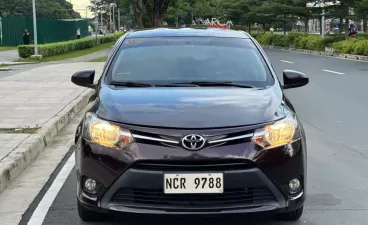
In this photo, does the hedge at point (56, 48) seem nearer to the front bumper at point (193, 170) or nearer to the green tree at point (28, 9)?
the front bumper at point (193, 170)

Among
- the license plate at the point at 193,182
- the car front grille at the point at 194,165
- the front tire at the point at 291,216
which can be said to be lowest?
the front tire at the point at 291,216

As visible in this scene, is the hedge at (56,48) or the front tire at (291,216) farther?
the hedge at (56,48)

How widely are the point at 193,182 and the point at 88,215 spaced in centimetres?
117

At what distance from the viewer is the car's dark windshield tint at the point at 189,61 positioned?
193 inches

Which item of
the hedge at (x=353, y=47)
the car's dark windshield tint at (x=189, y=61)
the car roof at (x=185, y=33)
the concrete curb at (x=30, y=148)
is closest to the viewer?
the car's dark windshield tint at (x=189, y=61)

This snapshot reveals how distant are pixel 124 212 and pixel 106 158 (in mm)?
392

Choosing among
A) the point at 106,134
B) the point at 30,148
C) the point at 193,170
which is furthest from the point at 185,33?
the point at 30,148

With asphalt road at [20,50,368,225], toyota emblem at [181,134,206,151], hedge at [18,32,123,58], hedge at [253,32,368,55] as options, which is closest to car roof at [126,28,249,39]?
asphalt road at [20,50,368,225]

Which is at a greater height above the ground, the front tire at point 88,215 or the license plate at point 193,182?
the license plate at point 193,182

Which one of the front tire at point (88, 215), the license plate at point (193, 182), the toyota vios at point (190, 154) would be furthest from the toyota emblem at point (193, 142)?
the front tire at point (88, 215)

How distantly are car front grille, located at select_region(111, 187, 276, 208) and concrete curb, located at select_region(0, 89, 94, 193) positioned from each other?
2.30 meters

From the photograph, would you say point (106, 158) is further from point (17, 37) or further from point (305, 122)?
point (17, 37)

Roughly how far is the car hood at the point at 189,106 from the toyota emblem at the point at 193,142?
8 cm

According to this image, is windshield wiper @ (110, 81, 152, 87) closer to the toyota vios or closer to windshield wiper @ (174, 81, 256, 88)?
the toyota vios
